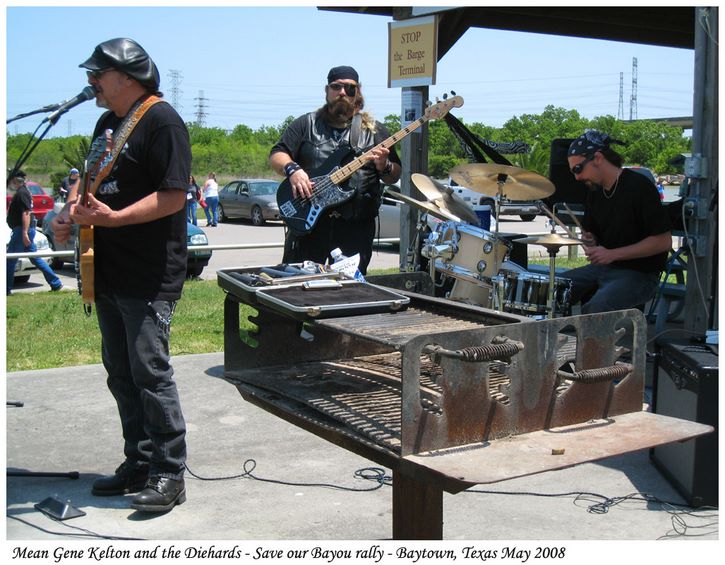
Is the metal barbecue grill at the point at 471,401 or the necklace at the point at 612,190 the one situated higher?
the necklace at the point at 612,190

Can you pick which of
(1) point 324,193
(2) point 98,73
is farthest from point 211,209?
(2) point 98,73

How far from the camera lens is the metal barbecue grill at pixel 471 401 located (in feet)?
7.81

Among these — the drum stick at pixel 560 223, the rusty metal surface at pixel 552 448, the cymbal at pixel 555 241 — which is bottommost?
the rusty metal surface at pixel 552 448

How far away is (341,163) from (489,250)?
5.83 feet

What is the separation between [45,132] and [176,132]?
1.79 ft

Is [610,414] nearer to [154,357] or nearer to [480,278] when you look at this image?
[154,357]

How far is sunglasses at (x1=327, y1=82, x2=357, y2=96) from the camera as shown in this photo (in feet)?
17.8

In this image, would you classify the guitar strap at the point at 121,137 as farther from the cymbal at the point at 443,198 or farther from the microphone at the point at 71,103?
the cymbal at the point at 443,198

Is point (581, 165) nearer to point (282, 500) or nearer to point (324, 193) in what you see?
point (324, 193)

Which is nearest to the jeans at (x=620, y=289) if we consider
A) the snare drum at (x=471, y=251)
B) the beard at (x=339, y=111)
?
the snare drum at (x=471, y=251)

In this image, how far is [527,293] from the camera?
6395 millimetres

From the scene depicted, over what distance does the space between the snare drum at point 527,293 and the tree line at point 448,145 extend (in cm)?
1864
